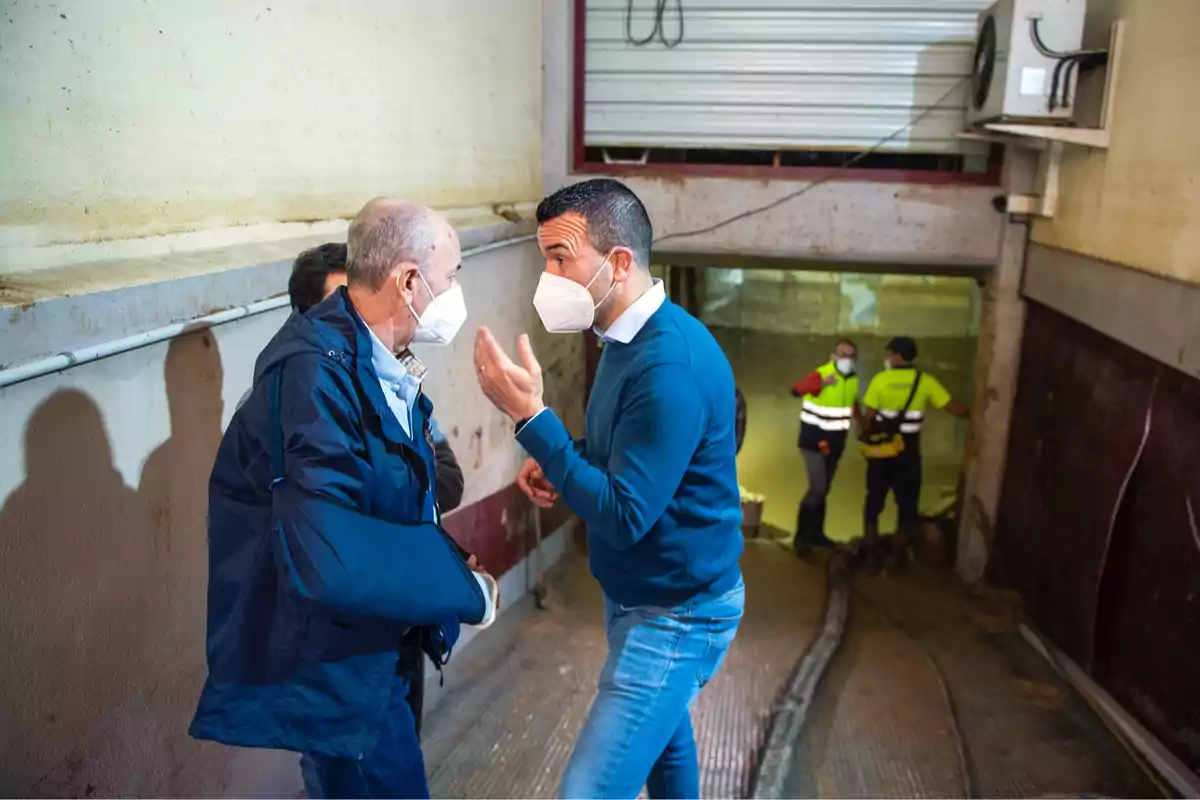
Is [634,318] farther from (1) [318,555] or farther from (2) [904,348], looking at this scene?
(2) [904,348]

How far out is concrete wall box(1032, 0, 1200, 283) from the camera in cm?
A: 325

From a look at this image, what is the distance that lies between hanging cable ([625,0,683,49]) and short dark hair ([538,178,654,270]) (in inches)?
136

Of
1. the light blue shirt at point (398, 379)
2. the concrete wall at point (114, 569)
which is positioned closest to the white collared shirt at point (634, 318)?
the light blue shirt at point (398, 379)

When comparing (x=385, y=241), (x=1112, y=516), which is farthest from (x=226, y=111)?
(x=1112, y=516)

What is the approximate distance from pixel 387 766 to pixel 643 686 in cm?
61

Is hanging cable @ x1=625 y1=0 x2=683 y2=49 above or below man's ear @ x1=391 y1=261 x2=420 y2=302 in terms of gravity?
above

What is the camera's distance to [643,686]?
2.03m

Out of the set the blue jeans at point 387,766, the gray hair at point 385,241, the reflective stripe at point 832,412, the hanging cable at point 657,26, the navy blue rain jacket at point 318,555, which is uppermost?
the hanging cable at point 657,26

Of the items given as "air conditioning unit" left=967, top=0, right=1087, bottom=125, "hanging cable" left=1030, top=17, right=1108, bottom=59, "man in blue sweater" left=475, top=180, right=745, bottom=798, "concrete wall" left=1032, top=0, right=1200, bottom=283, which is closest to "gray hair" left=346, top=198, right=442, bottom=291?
"man in blue sweater" left=475, top=180, right=745, bottom=798

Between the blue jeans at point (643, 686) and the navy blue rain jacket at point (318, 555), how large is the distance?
0.48 meters

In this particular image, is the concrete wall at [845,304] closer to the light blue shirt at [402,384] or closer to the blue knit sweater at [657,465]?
the blue knit sweater at [657,465]

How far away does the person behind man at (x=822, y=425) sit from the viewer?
6215 millimetres

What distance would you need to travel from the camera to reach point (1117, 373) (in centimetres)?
380

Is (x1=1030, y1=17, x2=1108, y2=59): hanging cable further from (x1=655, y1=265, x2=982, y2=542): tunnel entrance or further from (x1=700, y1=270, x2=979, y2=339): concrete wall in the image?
(x1=700, y1=270, x2=979, y2=339): concrete wall
